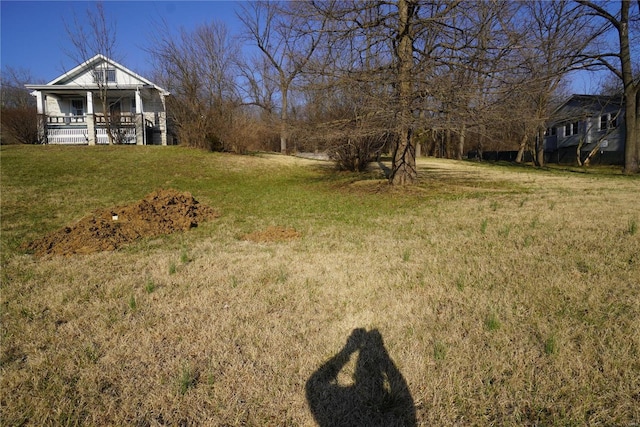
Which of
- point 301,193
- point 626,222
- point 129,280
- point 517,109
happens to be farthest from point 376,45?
point 129,280

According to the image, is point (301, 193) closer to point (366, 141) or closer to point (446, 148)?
point (366, 141)

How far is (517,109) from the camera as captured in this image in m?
9.12

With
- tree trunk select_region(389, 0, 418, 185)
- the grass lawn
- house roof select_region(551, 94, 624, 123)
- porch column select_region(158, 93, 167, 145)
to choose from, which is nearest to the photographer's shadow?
the grass lawn

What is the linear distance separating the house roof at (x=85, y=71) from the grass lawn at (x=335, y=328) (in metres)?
24.2

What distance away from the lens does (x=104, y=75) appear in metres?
26.1

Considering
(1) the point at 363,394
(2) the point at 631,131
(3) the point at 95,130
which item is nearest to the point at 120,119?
(3) the point at 95,130

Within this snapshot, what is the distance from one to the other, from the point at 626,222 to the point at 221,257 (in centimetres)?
726

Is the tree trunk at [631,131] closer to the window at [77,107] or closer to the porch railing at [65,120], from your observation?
the porch railing at [65,120]

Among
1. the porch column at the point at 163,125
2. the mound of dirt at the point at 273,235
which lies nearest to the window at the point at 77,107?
the porch column at the point at 163,125

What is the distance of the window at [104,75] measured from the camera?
24642 millimetres

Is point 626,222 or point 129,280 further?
point 626,222

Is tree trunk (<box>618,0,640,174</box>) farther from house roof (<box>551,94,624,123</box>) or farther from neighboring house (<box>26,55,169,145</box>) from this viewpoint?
neighboring house (<box>26,55,169,145</box>)

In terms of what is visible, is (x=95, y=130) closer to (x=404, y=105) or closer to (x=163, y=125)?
(x=163, y=125)

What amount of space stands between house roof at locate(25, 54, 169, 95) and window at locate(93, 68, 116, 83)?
58cm
